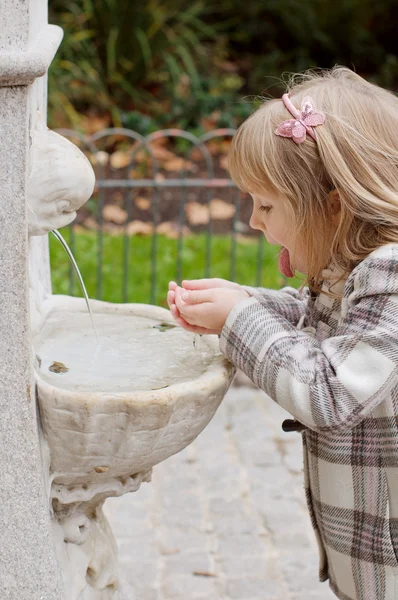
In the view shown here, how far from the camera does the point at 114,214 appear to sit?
6496 millimetres

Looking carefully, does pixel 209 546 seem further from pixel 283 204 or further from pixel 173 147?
pixel 173 147

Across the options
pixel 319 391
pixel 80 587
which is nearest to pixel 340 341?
pixel 319 391

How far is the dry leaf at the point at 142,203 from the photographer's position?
22.0 feet

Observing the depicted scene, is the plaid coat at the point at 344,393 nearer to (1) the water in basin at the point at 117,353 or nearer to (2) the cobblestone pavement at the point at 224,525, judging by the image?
(1) the water in basin at the point at 117,353

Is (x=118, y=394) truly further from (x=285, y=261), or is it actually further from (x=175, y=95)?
(x=175, y=95)

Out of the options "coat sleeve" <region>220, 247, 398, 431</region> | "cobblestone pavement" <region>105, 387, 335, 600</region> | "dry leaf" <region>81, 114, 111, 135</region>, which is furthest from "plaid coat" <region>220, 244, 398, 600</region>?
"dry leaf" <region>81, 114, 111, 135</region>

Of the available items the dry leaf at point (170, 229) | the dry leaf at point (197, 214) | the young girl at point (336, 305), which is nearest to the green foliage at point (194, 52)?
the dry leaf at point (197, 214)

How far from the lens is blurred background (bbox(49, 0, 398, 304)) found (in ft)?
18.4

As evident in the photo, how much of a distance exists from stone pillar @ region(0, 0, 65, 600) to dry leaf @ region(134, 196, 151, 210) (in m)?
4.88

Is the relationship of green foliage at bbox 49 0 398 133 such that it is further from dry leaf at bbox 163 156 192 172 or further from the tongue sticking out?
the tongue sticking out

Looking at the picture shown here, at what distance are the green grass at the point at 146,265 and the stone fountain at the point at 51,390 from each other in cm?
303

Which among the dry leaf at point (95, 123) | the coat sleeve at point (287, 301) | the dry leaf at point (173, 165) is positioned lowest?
the dry leaf at point (173, 165)

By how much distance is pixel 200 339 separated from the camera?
2121 millimetres

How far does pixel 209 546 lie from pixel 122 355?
1.48 m
